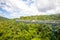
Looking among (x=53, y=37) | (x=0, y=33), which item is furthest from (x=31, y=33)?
(x=0, y=33)

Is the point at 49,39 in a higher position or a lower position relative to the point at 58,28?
lower

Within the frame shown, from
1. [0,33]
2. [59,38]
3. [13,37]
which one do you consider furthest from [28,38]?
[0,33]

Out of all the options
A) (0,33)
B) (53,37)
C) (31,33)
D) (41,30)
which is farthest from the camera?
(0,33)

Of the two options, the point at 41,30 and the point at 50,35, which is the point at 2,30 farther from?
the point at 50,35

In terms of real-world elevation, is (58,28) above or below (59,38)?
above

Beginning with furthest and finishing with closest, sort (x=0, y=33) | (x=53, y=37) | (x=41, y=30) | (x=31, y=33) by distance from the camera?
(x=0, y=33)
(x=41, y=30)
(x=31, y=33)
(x=53, y=37)

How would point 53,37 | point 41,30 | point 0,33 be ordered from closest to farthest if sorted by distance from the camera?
point 53,37
point 41,30
point 0,33

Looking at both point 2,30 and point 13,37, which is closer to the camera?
point 13,37

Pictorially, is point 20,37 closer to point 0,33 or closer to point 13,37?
point 13,37

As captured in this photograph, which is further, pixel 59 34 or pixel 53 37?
pixel 59 34
